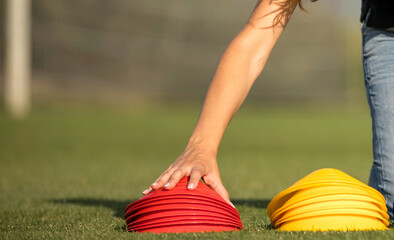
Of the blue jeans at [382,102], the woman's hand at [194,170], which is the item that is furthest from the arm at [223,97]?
the blue jeans at [382,102]

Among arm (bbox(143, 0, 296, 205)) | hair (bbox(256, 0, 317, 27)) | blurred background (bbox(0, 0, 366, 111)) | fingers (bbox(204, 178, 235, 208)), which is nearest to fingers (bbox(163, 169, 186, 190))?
arm (bbox(143, 0, 296, 205))

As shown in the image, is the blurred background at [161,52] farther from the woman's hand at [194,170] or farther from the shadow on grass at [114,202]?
the woman's hand at [194,170]

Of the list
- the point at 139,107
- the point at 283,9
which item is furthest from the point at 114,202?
the point at 139,107

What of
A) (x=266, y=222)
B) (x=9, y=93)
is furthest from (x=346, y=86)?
(x=266, y=222)

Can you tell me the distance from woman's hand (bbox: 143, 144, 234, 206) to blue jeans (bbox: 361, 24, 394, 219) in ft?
3.04

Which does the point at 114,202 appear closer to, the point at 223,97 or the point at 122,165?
the point at 223,97

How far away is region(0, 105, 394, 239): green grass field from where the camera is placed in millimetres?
2504

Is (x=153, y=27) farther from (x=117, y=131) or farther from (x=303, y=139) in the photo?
(x=303, y=139)

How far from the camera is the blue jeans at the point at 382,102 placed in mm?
2766

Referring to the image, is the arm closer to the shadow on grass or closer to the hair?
the hair

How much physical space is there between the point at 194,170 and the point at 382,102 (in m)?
1.10

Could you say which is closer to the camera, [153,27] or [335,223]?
[335,223]

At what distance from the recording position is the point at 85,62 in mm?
19406

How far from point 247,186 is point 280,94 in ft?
58.0
